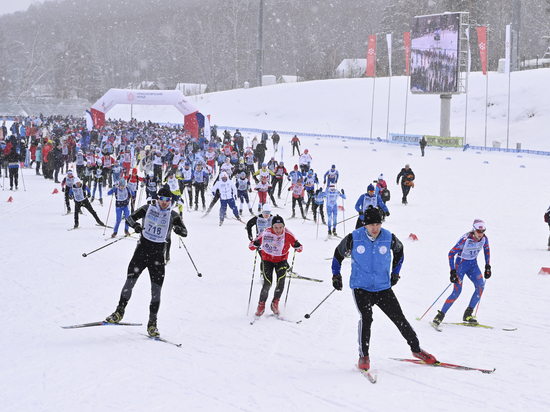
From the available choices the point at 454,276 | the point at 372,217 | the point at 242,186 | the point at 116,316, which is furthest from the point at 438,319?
the point at 242,186

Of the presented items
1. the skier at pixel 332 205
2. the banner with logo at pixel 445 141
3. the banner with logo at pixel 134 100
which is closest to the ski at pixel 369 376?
the skier at pixel 332 205

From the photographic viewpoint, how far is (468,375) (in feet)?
18.0

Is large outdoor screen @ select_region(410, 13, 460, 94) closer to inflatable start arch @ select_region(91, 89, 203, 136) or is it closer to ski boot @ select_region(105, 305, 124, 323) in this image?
inflatable start arch @ select_region(91, 89, 203, 136)

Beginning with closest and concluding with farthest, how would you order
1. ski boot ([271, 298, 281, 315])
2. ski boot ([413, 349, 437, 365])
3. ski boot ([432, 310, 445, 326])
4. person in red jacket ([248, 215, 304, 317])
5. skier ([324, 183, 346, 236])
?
ski boot ([413, 349, 437, 365]), ski boot ([432, 310, 445, 326]), person in red jacket ([248, 215, 304, 317]), ski boot ([271, 298, 281, 315]), skier ([324, 183, 346, 236])

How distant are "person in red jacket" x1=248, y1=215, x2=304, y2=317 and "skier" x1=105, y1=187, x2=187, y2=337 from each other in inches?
55.0

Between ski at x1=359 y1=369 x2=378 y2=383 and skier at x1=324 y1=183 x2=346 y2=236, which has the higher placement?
skier at x1=324 y1=183 x2=346 y2=236

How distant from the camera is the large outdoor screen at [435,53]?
1345 inches

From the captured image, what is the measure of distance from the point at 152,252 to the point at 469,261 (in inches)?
158

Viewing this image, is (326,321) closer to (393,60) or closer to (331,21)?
(393,60)

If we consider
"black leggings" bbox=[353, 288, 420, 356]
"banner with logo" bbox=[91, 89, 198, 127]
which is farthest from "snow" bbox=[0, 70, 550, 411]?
"banner with logo" bbox=[91, 89, 198, 127]

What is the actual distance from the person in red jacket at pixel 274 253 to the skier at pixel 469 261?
Result: 1981 mm

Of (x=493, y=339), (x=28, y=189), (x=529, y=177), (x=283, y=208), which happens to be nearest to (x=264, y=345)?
(x=493, y=339)

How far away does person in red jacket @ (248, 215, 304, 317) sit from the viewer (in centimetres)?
746

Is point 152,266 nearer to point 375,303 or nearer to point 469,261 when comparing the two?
point 375,303
